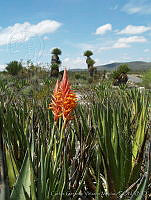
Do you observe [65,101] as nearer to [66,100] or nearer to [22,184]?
[66,100]

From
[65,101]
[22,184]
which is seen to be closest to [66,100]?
[65,101]

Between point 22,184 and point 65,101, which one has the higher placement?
point 65,101

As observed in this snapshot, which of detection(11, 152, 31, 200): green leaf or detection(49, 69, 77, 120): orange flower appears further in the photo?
detection(49, 69, 77, 120): orange flower

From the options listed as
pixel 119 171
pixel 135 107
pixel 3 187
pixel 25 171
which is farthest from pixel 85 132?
pixel 135 107

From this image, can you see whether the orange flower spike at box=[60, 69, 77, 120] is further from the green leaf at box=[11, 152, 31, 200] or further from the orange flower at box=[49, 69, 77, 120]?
the green leaf at box=[11, 152, 31, 200]

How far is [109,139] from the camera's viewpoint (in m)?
1.70

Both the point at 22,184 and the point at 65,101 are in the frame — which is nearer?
the point at 22,184

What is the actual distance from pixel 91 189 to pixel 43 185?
784 millimetres

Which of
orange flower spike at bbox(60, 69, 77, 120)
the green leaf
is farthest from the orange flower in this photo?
the green leaf

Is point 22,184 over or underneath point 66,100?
underneath

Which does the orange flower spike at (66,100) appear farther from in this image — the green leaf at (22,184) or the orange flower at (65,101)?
the green leaf at (22,184)

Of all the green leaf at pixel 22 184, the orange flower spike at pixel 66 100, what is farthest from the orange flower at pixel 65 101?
the green leaf at pixel 22 184

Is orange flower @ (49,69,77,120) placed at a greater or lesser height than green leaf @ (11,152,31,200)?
greater

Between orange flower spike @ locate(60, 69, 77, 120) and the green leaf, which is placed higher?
orange flower spike @ locate(60, 69, 77, 120)
